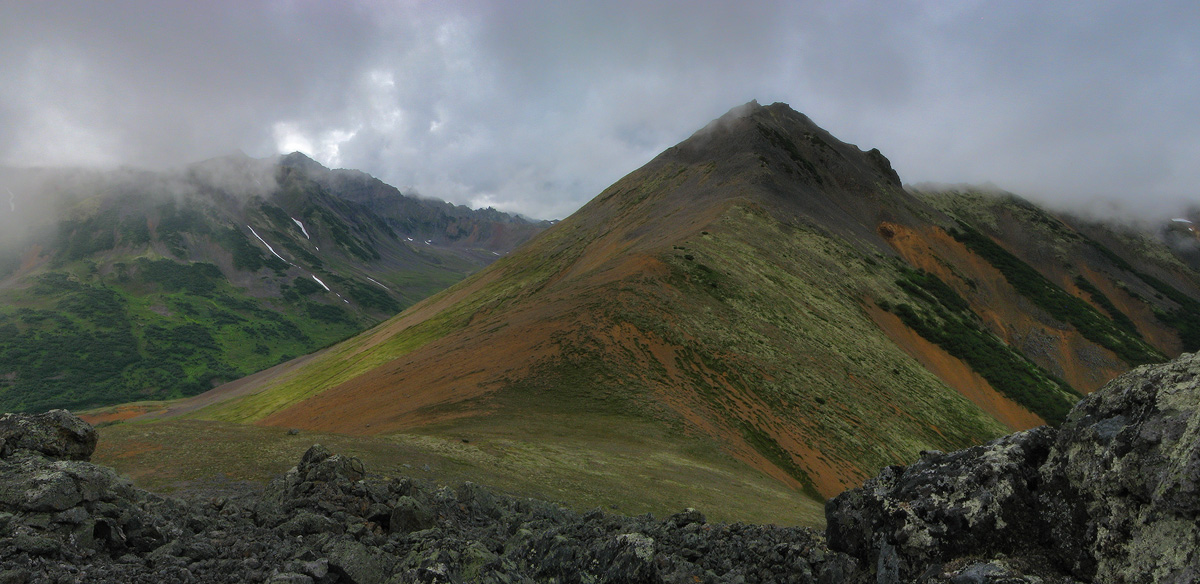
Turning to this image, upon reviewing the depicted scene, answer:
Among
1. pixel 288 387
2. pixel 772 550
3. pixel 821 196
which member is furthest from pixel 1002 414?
pixel 288 387

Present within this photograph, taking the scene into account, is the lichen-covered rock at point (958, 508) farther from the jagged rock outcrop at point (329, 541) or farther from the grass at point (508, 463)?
the grass at point (508, 463)

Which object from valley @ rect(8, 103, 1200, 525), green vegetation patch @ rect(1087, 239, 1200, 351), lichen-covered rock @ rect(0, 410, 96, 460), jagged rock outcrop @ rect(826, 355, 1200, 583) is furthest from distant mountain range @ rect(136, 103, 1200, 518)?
jagged rock outcrop @ rect(826, 355, 1200, 583)

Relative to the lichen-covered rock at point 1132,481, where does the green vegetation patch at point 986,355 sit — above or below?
below

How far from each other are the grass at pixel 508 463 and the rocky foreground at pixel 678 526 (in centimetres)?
554

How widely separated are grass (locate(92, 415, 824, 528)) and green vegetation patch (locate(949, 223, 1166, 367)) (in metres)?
111

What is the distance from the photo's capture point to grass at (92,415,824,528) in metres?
19.0

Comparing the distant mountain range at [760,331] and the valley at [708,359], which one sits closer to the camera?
the valley at [708,359]

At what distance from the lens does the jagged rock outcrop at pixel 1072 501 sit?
6059 mm

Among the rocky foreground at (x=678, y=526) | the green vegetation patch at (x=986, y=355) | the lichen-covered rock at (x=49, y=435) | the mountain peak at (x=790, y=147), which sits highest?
the mountain peak at (x=790, y=147)

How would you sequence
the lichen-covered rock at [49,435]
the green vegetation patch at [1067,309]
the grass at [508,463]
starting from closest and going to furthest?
1. the lichen-covered rock at [49,435]
2. the grass at [508,463]
3. the green vegetation patch at [1067,309]

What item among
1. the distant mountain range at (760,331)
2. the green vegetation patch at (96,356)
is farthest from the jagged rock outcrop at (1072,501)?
the green vegetation patch at (96,356)

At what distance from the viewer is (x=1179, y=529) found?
19.1 ft

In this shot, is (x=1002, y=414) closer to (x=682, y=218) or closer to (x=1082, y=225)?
(x=682, y=218)

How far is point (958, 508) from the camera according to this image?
8.05 meters
